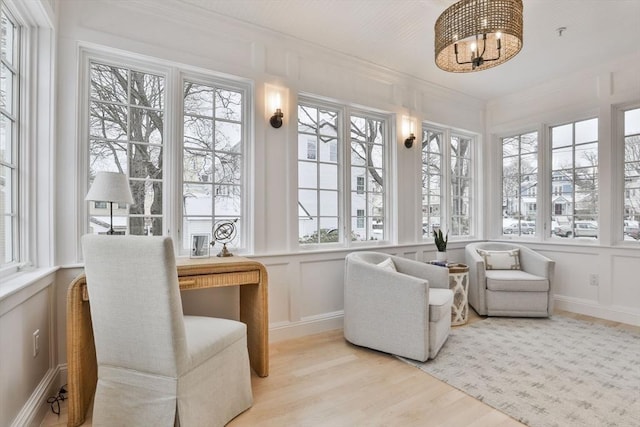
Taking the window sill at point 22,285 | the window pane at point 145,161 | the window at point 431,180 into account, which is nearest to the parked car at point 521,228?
the window at point 431,180

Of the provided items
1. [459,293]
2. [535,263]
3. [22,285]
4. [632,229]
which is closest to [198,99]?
[22,285]

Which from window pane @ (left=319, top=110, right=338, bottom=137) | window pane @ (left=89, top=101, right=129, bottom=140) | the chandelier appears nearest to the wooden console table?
window pane @ (left=89, top=101, right=129, bottom=140)

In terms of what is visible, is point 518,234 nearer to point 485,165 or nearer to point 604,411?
point 485,165

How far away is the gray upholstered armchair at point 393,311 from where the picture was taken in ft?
8.01

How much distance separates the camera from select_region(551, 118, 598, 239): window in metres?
3.68

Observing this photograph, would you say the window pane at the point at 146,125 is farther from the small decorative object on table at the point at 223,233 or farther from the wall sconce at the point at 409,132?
the wall sconce at the point at 409,132

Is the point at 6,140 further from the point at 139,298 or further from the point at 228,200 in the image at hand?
the point at 228,200

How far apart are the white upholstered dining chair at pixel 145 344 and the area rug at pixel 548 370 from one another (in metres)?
1.53

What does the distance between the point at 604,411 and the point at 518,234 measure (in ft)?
9.30

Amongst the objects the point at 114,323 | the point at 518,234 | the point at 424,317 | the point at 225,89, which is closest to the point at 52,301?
the point at 114,323

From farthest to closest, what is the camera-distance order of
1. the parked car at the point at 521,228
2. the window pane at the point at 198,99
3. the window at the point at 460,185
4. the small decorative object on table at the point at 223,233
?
the window at the point at 460,185 < the parked car at the point at 521,228 < the window pane at the point at 198,99 < the small decorative object on table at the point at 223,233

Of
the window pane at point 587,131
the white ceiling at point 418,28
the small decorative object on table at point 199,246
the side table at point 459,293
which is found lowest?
the side table at point 459,293

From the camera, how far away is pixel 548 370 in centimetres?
230

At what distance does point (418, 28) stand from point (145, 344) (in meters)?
3.04
